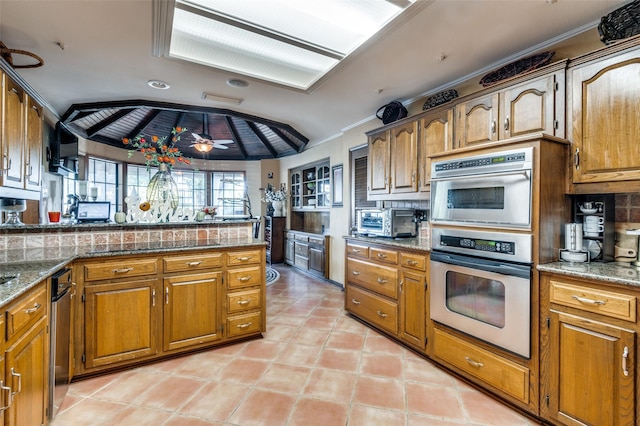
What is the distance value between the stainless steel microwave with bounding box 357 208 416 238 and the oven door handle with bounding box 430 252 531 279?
0.74m

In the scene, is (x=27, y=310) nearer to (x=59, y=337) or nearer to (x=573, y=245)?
(x=59, y=337)

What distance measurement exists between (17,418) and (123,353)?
41.6 inches

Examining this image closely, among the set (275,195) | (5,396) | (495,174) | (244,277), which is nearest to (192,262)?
(244,277)

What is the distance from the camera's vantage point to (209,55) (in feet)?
8.52

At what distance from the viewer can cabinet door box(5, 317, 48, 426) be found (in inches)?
47.6

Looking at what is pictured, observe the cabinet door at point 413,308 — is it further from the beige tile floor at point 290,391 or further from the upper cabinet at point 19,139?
the upper cabinet at point 19,139

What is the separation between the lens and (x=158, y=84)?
306 cm

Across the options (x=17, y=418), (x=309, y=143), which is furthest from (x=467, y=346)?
(x=309, y=143)

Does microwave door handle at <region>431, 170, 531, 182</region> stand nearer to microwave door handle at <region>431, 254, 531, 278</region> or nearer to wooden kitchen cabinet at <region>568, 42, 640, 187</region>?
wooden kitchen cabinet at <region>568, 42, 640, 187</region>

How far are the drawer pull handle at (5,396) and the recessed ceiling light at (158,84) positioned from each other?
109 inches

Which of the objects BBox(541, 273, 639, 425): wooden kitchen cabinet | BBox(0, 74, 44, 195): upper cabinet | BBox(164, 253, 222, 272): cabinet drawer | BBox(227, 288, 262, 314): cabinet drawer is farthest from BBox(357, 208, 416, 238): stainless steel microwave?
BBox(0, 74, 44, 195): upper cabinet

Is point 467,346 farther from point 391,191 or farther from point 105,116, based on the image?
point 105,116

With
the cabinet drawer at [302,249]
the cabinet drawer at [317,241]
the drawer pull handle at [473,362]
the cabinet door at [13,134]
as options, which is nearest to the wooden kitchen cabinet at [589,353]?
the drawer pull handle at [473,362]

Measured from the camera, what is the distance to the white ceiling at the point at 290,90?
1900mm
